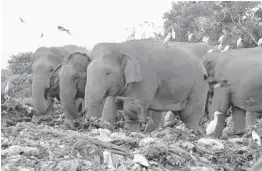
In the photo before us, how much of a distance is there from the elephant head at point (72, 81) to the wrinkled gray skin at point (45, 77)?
68 centimetres

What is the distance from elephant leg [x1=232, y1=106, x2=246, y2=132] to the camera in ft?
39.8

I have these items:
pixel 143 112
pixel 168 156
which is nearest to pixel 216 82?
pixel 143 112

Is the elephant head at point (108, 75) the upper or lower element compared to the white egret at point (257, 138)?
upper

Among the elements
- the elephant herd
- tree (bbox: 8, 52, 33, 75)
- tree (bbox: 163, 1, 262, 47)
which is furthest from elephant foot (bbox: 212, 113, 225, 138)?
tree (bbox: 8, 52, 33, 75)

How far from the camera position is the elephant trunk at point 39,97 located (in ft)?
36.3

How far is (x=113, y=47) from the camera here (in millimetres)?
10078

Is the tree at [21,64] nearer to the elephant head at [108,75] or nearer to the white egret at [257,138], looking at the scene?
the elephant head at [108,75]

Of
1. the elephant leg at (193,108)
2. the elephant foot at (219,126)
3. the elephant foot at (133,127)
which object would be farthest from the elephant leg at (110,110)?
the elephant foot at (219,126)

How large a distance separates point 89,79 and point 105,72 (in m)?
0.27

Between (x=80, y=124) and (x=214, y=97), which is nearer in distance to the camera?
(x=80, y=124)

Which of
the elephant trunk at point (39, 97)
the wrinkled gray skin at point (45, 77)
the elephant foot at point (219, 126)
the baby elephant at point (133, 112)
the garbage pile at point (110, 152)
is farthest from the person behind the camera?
the elephant foot at point (219, 126)

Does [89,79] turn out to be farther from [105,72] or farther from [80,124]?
[80,124]

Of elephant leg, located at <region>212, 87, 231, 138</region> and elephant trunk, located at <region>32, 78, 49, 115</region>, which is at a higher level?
elephant trunk, located at <region>32, 78, 49, 115</region>

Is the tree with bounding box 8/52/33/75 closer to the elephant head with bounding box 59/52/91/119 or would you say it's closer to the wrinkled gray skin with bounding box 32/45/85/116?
the wrinkled gray skin with bounding box 32/45/85/116
